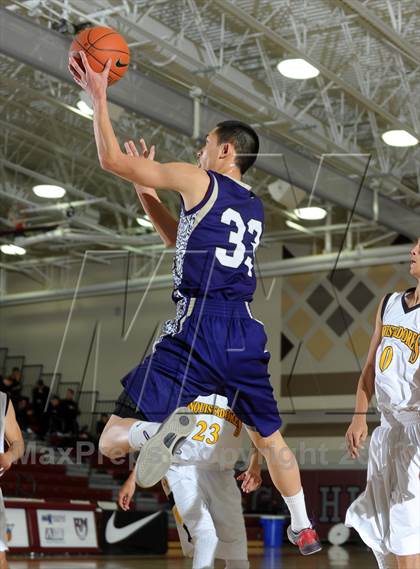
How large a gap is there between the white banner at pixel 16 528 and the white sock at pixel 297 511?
27.4ft

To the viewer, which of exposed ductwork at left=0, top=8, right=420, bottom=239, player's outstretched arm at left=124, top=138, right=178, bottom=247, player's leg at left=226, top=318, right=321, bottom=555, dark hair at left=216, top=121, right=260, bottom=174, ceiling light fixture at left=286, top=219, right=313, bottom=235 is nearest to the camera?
player's leg at left=226, top=318, right=321, bottom=555

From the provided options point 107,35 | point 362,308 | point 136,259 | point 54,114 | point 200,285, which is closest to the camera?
point 200,285

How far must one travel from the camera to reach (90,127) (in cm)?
1552

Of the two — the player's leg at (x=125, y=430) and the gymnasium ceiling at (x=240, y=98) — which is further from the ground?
the gymnasium ceiling at (x=240, y=98)

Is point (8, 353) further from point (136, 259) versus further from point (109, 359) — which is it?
point (136, 259)

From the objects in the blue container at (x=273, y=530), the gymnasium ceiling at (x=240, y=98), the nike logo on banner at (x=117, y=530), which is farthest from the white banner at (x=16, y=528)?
the blue container at (x=273, y=530)

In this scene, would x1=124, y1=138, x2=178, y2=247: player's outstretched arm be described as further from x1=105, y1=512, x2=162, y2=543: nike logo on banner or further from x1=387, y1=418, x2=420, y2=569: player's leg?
x1=105, y1=512, x2=162, y2=543: nike logo on banner

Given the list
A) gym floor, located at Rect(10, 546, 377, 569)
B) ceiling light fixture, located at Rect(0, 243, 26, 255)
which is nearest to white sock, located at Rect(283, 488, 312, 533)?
gym floor, located at Rect(10, 546, 377, 569)

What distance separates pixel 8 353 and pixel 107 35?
20.1 metres

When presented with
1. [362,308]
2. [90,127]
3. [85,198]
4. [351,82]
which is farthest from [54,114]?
[362,308]

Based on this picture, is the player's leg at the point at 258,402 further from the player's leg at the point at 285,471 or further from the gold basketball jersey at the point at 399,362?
the gold basketball jersey at the point at 399,362

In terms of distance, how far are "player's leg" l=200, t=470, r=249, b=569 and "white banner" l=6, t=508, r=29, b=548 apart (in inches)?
302

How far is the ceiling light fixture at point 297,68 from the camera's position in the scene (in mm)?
11344

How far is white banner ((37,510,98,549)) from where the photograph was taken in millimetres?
12242
